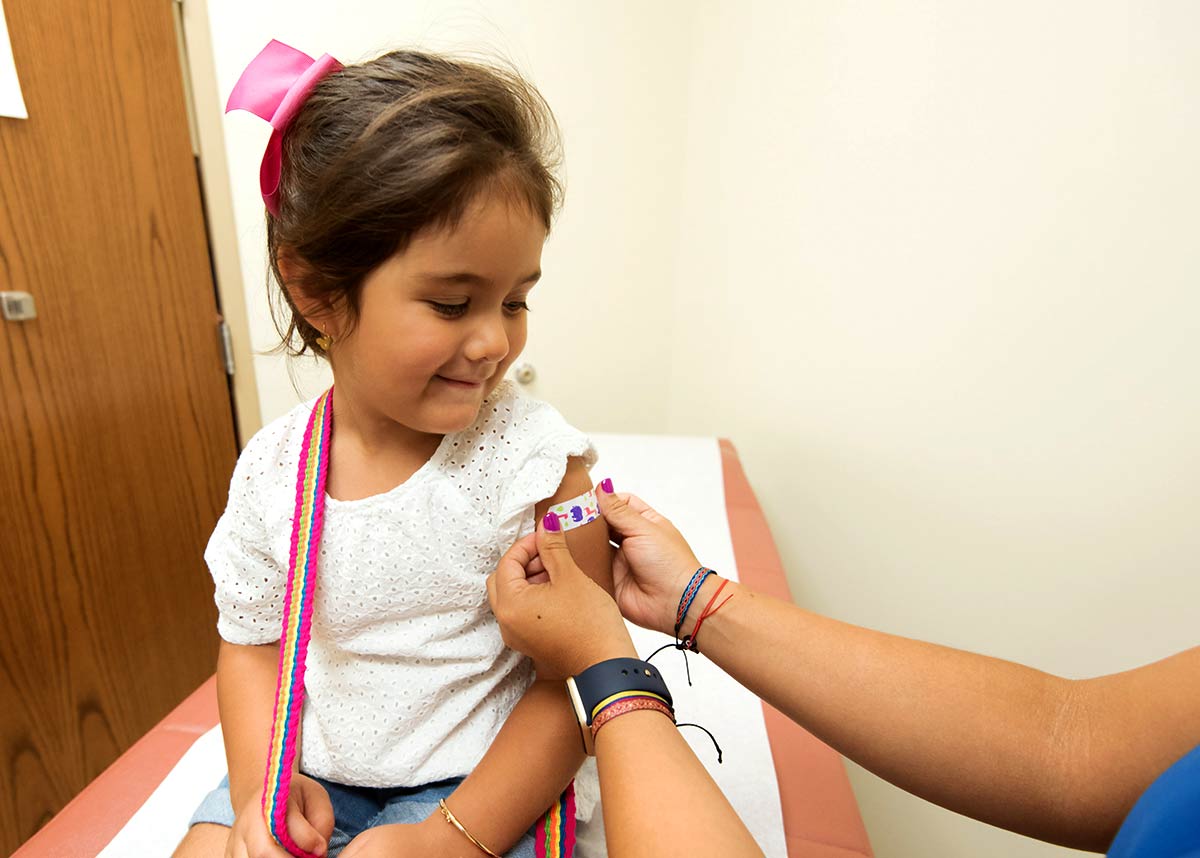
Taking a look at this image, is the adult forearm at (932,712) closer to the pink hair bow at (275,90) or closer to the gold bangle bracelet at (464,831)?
the gold bangle bracelet at (464,831)

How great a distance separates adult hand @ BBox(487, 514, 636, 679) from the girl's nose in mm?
175

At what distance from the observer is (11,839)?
129cm

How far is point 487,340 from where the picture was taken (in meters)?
0.60

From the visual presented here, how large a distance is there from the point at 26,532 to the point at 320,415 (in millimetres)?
986

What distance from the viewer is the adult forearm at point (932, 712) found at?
55cm

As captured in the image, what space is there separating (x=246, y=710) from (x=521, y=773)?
337mm

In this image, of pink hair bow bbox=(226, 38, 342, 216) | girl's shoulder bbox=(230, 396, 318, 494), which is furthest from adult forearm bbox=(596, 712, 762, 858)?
pink hair bow bbox=(226, 38, 342, 216)

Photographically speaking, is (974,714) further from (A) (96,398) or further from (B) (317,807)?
(A) (96,398)

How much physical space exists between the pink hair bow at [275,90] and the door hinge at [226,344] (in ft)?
4.02

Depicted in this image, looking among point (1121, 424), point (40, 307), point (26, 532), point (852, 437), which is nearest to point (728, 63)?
point (852, 437)

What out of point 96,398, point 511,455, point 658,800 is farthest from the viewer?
point 96,398

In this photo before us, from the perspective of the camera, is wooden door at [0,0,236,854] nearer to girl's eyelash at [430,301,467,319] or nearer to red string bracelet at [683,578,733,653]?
girl's eyelash at [430,301,467,319]

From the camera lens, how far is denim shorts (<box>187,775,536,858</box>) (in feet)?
2.16

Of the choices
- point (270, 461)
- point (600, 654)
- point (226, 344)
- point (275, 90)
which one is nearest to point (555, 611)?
point (600, 654)
